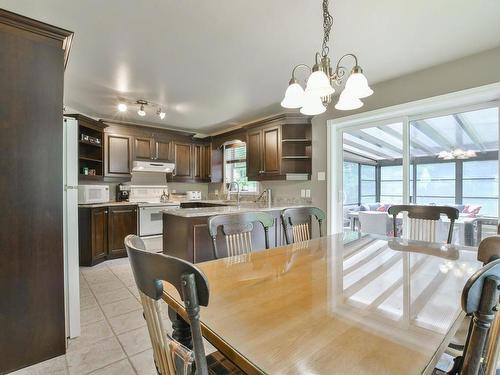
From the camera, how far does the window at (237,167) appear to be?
5238 mm

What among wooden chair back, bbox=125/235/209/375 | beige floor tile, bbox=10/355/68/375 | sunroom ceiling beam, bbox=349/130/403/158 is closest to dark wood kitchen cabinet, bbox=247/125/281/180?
sunroom ceiling beam, bbox=349/130/403/158

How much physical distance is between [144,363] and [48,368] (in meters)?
0.59

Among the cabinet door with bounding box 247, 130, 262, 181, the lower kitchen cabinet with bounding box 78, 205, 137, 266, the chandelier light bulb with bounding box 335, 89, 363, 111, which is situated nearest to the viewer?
the chandelier light bulb with bounding box 335, 89, 363, 111

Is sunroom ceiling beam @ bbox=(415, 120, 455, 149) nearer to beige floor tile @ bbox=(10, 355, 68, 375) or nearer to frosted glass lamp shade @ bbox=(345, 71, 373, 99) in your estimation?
frosted glass lamp shade @ bbox=(345, 71, 373, 99)

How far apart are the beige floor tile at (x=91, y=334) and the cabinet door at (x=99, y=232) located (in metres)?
1.91

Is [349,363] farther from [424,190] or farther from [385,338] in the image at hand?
[424,190]

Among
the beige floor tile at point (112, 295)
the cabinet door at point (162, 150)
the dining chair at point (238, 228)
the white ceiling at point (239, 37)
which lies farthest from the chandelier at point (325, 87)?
the cabinet door at point (162, 150)

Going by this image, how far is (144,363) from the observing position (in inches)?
67.4

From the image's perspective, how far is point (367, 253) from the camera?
5.07ft

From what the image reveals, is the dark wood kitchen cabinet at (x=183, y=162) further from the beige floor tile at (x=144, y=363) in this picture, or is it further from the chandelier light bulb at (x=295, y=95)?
the chandelier light bulb at (x=295, y=95)

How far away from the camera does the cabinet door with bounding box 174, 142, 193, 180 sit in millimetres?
5352

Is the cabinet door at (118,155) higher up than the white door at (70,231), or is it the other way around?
the cabinet door at (118,155)

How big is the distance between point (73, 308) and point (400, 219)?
136 inches

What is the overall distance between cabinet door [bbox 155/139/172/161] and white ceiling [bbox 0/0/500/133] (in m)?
1.77
